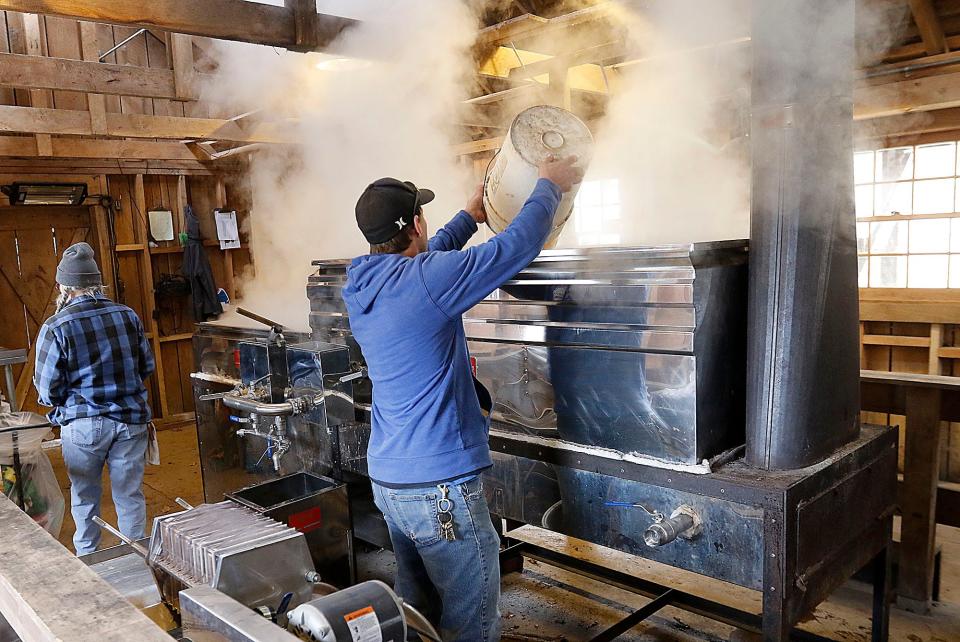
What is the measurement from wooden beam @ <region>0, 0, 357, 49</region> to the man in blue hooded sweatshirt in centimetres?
122

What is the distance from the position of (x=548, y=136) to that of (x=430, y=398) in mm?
832

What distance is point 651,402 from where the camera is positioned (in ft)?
6.89

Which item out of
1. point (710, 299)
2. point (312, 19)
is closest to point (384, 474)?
point (710, 299)

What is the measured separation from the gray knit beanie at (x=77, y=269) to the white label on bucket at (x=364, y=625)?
3.14 m

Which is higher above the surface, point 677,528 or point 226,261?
point 226,261

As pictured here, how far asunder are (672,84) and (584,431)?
2.47 meters

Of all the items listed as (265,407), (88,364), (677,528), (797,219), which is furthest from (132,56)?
(677,528)

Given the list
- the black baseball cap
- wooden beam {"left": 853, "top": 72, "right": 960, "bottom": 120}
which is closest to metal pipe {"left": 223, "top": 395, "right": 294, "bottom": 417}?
the black baseball cap

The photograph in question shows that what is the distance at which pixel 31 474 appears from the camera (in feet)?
13.0

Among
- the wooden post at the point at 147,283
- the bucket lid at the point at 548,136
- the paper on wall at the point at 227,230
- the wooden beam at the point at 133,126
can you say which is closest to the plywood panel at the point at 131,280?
the wooden post at the point at 147,283

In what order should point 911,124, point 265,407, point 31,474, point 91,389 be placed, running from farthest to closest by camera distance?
1. point 911,124
2. point 31,474
3. point 91,389
4. point 265,407

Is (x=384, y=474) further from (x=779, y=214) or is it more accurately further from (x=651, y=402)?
(x=779, y=214)

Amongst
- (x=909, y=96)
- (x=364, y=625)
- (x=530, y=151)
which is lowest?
(x=364, y=625)

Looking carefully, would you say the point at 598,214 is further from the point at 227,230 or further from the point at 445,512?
the point at 227,230
